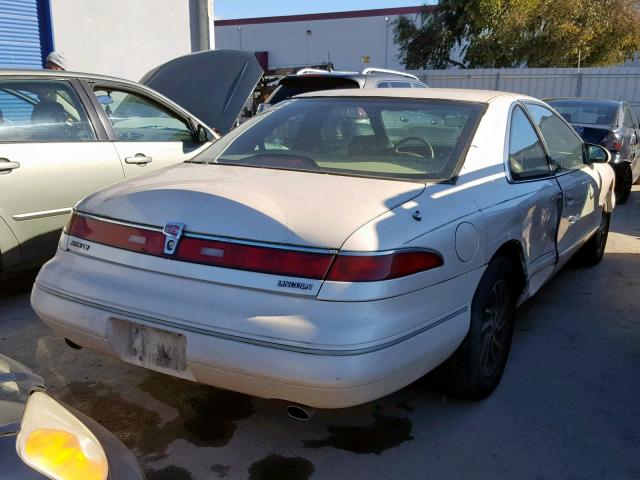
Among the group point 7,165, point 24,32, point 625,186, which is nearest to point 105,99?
point 7,165

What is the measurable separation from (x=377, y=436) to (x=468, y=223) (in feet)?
3.49

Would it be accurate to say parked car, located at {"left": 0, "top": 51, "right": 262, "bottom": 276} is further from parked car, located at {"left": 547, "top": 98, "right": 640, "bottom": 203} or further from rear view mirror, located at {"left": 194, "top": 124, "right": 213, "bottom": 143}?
parked car, located at {"left": 547, "top": 98, "right": 640, "bottom": 203}

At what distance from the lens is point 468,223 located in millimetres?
2699

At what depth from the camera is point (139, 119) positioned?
5.13 meters

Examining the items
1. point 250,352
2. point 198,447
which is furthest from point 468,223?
point 198,447

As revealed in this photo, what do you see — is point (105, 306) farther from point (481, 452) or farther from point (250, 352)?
point (481, 452)

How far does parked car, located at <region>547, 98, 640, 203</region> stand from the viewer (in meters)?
8.33

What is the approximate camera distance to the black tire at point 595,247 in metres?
5.38

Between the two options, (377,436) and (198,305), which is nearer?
(198,305)

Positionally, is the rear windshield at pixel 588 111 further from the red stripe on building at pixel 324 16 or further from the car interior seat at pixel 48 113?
the red stripe on building at pixel 324 16

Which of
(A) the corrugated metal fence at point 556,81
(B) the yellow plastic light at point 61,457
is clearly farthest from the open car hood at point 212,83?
(A) the corrugated metal fence at point 556,81

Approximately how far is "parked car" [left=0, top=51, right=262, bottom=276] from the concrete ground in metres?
0.71

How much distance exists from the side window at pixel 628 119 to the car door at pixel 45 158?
755cm

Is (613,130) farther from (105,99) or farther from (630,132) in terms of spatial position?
(105,99)
